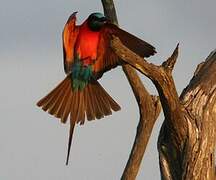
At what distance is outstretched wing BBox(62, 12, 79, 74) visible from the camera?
6012mm

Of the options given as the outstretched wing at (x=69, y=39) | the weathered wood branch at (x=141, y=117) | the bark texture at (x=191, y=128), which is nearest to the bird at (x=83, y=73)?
the outstretched wing at (x=69, y=39)

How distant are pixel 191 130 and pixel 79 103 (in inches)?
59.9

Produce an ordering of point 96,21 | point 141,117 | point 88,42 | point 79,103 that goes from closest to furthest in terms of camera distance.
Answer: point 96,21 → point 88,42 → point 141,117 → point 79,103

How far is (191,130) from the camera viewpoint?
5125mm

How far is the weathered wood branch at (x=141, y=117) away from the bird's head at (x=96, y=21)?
462 mm

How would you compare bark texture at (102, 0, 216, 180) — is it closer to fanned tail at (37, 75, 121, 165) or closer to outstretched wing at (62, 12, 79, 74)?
fanned tail at (37, 75, 121, 165)

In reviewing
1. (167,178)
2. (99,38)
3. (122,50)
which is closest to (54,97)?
(99,38)

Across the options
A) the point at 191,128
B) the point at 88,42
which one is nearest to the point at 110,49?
the point at 88,42

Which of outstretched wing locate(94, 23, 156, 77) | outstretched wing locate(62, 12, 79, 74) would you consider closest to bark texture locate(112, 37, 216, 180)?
outstretched wing locate(94, 23, 156, 77)

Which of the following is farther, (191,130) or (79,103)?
(79,103)

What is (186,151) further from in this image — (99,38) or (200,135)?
(99,38)

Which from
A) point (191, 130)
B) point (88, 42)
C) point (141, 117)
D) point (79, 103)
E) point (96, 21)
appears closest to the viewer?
point (191, 130)

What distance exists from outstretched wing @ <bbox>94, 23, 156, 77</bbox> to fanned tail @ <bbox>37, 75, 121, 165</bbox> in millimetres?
210

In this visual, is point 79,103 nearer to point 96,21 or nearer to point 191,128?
point 96,21
